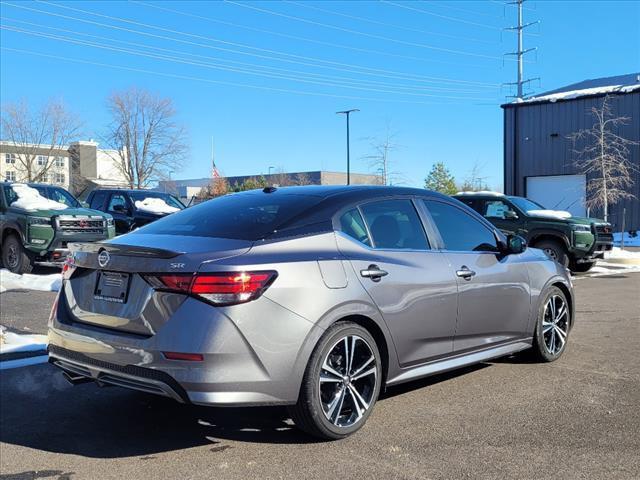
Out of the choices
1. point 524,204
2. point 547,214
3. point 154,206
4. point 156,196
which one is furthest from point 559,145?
point 154,206

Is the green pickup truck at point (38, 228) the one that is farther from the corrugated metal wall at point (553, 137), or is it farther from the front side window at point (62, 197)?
the corrugated metal wall at point (553, 137)

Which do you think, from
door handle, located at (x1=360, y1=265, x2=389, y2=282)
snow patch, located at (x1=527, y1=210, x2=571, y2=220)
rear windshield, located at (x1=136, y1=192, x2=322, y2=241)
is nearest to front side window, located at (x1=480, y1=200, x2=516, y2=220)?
snow patch, located at (x1=527, y1=210, x2=571, y2=220)

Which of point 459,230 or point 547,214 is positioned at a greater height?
point 547,214

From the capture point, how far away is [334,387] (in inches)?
156

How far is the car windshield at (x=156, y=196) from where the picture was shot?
603 inches

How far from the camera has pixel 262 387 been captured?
3.57m

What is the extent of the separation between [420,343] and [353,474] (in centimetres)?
125

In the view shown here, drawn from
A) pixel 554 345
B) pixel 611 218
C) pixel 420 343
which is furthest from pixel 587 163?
pixel 420 343

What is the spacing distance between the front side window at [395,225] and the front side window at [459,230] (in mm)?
247

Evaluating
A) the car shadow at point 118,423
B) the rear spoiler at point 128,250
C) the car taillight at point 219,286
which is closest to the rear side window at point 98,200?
the car shadow at point 118,423

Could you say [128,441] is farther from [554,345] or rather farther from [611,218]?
[611,218]

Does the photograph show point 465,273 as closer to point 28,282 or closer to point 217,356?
point 217,356

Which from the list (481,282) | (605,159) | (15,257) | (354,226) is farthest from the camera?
(605,159)

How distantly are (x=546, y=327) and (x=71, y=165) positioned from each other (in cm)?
7229
